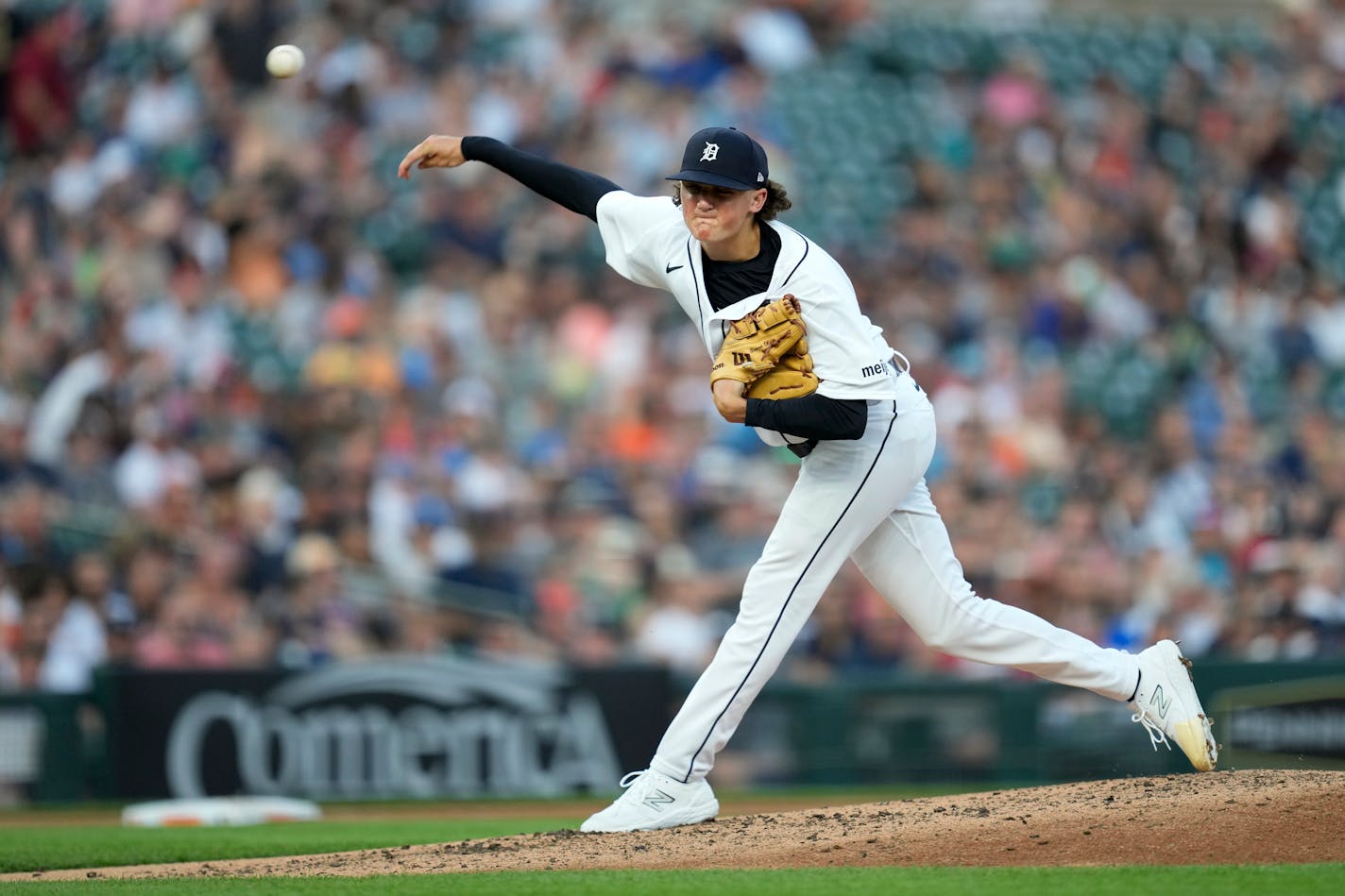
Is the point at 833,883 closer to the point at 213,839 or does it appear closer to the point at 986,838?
the point at 986,838

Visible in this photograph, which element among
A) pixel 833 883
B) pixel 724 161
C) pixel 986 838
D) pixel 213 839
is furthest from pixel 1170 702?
pixel 213 839

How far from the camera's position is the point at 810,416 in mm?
5289

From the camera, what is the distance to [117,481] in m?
11.2

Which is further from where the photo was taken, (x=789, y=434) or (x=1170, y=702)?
(x=1170, y=702)

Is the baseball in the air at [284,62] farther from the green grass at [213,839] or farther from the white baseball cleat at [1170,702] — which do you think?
the white baseball cleat at [1170,702]

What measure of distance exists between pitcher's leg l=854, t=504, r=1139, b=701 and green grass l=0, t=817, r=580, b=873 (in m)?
1.86

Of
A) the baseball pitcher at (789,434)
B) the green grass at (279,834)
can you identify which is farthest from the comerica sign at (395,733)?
the baseball pitcher at (789,434)

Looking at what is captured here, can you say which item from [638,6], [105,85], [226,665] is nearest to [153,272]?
[105,85]

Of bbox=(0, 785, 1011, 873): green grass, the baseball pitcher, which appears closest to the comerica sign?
bbox=(0, 785, 1011, 873): green grass

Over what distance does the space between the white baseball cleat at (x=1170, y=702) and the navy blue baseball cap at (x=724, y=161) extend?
6.35 feet

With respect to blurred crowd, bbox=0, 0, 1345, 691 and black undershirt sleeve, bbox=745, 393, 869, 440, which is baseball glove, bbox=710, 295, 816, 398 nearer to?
black undershirt sleeve, bbox=745, 393, 869, 440

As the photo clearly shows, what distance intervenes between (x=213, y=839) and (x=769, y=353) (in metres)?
3.26

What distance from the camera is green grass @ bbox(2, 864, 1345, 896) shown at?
4809mm

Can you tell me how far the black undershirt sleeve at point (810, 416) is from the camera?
5.29 m
